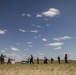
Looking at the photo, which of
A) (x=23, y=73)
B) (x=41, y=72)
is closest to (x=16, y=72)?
(x=23, y=73)

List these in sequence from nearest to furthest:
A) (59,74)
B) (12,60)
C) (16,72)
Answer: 1. (59,74)
2. (16,72)
3. (12,60)

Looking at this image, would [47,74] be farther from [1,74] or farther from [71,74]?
[1,74]

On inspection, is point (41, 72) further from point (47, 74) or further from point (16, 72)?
point (16, 72)

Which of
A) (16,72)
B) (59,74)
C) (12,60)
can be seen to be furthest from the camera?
(12,60)

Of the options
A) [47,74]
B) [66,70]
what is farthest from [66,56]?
[47,74]

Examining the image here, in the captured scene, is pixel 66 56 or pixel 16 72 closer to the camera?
pixel 16 72

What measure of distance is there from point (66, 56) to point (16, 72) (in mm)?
12571

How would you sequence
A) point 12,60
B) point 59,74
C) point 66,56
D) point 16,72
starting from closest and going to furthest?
point 59,74, point 16,72, point 66,56, point 12,60

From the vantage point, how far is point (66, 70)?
26.3 metres

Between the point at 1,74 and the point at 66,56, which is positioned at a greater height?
the point at 66,56

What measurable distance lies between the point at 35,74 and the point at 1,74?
3.86 m

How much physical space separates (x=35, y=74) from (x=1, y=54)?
14.1 meters

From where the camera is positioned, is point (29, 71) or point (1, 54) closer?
point (29, 71)

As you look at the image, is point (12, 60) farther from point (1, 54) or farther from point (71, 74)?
point (71, 74)
